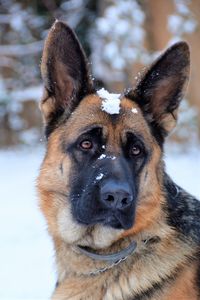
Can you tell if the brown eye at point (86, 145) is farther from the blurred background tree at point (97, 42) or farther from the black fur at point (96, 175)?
the blurred background tree at point (97, 42)

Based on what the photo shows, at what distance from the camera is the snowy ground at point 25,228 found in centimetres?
566

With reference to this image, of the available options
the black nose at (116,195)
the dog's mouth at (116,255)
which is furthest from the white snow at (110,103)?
the dog's mouth at (116,255)

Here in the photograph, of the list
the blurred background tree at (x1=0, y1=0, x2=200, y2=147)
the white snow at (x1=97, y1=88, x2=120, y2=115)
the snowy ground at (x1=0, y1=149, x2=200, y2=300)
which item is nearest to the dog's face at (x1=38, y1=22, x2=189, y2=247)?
the white snow at (x1=97, y1=88, x2=120, y2=115)

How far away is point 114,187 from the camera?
3.46 m

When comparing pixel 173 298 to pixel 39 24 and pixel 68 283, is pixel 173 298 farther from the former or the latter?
pixel 39 24

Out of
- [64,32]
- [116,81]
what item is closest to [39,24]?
[116,81]

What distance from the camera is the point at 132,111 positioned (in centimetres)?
390

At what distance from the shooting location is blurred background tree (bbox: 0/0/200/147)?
11.8 metres

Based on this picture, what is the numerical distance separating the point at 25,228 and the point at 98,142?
4.17 m

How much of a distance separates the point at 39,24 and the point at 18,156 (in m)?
3.51

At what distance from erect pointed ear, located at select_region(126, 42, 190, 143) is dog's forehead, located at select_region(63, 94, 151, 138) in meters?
0.09

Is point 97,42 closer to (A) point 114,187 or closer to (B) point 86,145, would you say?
(B) point 86,145

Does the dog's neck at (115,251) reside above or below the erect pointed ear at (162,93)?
below

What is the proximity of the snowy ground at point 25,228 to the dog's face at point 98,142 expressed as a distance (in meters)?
0.29
